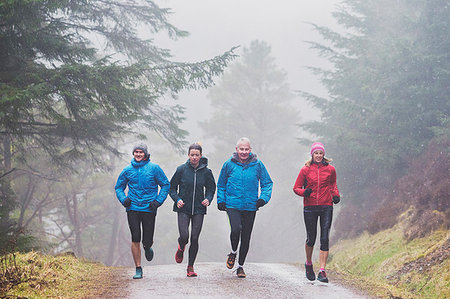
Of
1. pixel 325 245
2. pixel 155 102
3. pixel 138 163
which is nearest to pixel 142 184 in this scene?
pixel 138 163

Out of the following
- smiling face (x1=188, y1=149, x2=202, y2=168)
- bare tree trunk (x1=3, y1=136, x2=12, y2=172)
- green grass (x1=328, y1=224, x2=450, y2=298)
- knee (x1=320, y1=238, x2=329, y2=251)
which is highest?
bare tree trunk (x1=3, y1=136, x2=12, y2=172)

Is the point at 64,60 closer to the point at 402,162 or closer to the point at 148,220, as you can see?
the point at 148,220

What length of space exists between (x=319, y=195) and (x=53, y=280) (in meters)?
4.59

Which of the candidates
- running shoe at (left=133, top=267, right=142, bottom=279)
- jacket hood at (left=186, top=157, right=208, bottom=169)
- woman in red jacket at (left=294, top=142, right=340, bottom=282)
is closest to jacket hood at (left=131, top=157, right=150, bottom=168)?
jacket hood at (left=186, top=157, right=208, bottom=169)

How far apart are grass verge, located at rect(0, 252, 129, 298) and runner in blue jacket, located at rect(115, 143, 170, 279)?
88cm

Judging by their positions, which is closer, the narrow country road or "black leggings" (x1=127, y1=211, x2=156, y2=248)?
the narrow country road

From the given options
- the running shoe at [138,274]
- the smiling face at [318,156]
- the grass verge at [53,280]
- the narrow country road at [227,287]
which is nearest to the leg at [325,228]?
the narrow country road at [227,287]

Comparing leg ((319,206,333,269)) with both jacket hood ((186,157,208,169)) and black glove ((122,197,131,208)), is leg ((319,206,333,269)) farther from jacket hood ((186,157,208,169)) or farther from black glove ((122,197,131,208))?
black glove ((122,197,131,208))

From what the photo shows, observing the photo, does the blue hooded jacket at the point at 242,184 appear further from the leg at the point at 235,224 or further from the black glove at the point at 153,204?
the black glove at the point at 153,204

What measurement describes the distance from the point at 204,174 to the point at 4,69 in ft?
19.2

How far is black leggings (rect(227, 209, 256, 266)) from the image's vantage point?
765cm

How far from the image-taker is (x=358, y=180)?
17.5m

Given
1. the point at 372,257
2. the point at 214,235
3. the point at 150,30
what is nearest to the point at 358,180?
the point at 372,257

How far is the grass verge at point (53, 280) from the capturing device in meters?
5.70
